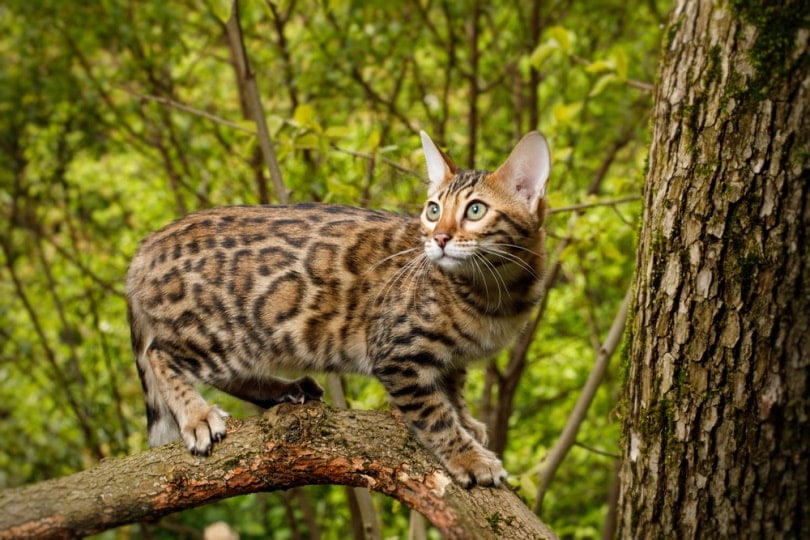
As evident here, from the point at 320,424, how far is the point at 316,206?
1258 mm

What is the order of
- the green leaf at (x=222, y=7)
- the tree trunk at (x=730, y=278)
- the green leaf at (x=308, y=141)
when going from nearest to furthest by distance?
the tree trunk at (x=730, y=278), the green leaf at (x=222, y=7), the green leaf at (x=308, y=141)

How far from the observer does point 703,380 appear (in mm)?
2100

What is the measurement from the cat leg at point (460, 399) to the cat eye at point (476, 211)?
72 cm

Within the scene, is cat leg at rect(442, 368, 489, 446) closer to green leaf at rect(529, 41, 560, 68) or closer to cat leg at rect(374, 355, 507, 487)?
cat leg at rect(374, 355, 507, 487)

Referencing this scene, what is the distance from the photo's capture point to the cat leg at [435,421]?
2.79m

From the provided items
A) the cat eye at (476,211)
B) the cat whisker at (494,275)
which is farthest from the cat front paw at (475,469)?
the cat eye at (476,211)

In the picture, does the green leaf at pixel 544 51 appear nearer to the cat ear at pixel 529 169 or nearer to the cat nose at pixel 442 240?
the cat ear at pixel 529 169

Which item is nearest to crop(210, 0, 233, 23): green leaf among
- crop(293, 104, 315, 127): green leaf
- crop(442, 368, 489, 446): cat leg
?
crop(293, 104, 315, 127): green leaf

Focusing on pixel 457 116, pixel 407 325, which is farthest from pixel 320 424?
pixel 457 116

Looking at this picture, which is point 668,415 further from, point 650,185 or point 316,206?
point 316,206

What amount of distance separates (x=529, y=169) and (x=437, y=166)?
46 centimetres

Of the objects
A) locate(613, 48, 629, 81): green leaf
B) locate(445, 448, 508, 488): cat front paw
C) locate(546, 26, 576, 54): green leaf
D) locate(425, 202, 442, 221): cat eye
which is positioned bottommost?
locate(445, 448, 508, 488): cat front paw

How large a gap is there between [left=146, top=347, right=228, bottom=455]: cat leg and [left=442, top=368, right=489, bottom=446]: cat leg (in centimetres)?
96

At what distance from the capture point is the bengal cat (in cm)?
310
